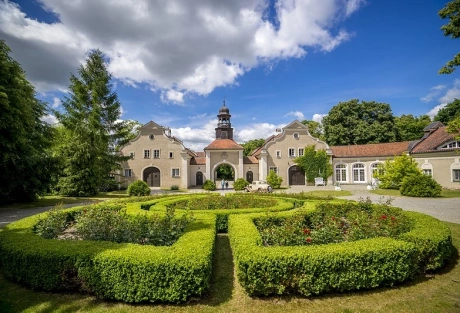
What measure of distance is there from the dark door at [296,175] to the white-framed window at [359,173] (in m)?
7.46

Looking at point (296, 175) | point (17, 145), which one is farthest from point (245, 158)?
point (17, 145)

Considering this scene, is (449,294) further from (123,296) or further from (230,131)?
(230,131)

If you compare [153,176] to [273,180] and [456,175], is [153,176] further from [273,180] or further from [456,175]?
[456,175]

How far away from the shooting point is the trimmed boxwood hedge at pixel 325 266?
182 inches

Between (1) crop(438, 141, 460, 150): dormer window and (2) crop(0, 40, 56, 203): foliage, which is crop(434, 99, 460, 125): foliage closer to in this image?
(1) crop(438, 141, 460, 150): dormer window

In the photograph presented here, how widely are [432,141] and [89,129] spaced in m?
38.5

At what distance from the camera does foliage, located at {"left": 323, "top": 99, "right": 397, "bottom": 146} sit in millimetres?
40562

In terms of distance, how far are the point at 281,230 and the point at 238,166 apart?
26.3 meters

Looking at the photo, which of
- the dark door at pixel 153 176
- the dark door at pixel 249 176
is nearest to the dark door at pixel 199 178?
the dark door at pixel 153 176

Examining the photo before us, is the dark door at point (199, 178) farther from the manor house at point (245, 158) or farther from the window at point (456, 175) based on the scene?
the window at point (456, 175)

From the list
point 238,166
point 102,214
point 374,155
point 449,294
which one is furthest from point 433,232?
point 374,155

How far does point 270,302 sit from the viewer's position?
4.71 meters

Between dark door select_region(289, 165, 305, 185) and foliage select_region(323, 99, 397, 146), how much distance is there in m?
13.4

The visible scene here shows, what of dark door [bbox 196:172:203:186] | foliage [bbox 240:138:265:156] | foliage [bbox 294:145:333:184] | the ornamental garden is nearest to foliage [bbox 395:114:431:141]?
foliage [bbox 294:145:333:184]
